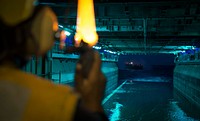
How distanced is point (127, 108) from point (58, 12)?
7972mm

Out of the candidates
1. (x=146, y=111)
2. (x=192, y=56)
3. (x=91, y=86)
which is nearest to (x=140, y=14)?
(x=146, y=111)

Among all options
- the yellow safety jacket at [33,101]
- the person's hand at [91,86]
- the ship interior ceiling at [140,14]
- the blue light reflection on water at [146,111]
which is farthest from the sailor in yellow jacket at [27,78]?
the blue light reflection on water at [146,111]

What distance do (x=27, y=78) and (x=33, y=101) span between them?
0.09 m

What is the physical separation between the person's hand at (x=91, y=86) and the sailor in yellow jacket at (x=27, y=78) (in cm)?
Answer: 21

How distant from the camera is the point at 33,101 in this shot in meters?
0.89

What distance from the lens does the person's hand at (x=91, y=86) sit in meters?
1.23

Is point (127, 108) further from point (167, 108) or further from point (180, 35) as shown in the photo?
point (180, 35)

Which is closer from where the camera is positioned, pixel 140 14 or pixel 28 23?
pixel 28 23

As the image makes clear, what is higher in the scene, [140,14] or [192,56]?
[140,14]

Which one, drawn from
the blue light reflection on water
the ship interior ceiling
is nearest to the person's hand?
the ship interior ceiling

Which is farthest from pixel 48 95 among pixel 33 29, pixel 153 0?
pixel 153 0

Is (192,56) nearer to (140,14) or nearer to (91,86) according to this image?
(140,14)

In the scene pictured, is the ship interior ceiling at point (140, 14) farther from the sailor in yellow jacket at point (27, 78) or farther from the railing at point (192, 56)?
the sailor in yellow jacket at point (27, 78)

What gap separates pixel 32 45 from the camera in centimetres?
98
